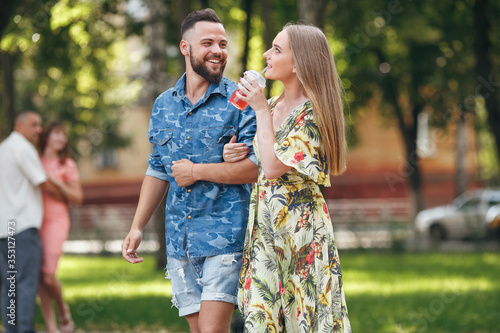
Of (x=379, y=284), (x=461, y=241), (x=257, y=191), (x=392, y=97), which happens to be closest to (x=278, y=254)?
(x=257, y=191)

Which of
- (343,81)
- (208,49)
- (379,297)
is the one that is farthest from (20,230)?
(343,81)

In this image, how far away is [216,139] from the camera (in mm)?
4148

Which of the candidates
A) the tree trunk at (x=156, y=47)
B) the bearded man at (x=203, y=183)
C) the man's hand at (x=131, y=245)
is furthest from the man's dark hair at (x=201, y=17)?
the tree trunk at (x=156, y=47)

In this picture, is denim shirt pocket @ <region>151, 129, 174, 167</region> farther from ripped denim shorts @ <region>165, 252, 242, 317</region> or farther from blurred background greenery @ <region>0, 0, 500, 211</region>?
blurred background greenery @ <region>0, 0, 500, 211</region>

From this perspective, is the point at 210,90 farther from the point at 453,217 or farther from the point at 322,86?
the point at 453,217

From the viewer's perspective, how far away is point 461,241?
2761 centimetres

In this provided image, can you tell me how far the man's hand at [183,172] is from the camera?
406cm

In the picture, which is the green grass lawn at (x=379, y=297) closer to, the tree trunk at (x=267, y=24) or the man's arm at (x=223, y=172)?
the man's arm at (x=223, y=172)

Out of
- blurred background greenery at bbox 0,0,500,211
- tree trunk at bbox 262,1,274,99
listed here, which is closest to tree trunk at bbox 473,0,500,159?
blurred background greenery at bbox 0,0,500,211

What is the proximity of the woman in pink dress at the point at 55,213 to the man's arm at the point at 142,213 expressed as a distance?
326cm

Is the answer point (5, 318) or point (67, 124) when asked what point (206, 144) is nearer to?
point (5, 318)

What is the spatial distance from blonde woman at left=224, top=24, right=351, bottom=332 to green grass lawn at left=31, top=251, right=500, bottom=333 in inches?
174

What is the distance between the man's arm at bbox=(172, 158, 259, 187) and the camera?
400 cm

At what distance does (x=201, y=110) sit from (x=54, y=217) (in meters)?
3.74
